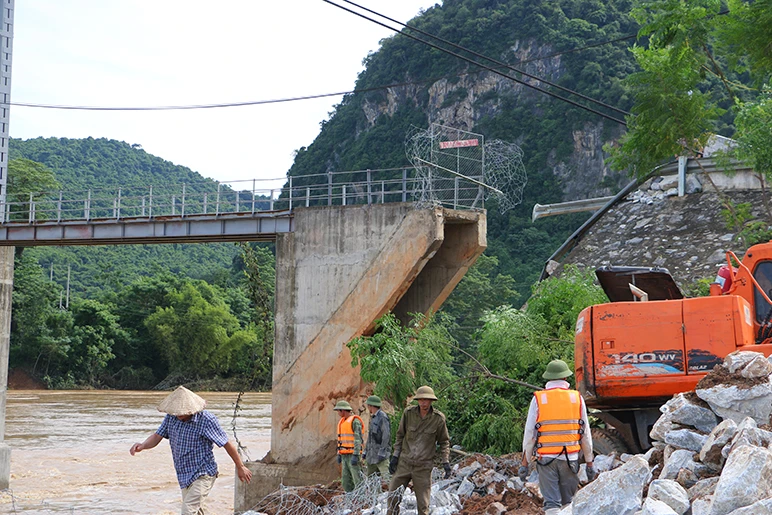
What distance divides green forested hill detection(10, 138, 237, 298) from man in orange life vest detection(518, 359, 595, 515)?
68.5 meters

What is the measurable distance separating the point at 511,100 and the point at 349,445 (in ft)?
306

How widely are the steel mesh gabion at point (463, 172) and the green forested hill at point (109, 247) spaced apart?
5781 cm

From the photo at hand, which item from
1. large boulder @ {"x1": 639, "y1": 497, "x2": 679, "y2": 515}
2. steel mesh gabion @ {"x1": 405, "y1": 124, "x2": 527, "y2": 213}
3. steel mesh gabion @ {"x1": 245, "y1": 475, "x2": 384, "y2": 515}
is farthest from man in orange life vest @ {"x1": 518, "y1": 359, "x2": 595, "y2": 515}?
steel mesh gabion @ {"x1": 405, "y1": 124, "x2": 527, "y2": 213}

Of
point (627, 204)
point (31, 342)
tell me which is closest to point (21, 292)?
point (31, 342)

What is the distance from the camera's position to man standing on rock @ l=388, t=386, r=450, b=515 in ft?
31.8

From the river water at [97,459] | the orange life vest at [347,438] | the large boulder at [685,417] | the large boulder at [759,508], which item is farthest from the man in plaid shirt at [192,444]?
the orange life vest at [347,438]

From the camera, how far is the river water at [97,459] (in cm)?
2186

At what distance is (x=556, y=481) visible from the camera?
316 inches

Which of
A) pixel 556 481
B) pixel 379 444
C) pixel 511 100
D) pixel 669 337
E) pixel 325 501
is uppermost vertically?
pixel 511 100

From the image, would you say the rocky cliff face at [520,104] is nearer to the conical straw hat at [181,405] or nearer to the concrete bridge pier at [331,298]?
the concrete bridge pier at [331,298]

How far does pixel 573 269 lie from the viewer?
58.0 ft

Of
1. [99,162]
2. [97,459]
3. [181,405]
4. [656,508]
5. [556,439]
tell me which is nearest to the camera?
[656,508]

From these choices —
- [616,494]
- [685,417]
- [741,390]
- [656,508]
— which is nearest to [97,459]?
[685,417]

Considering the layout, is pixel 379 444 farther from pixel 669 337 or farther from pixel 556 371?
pixel 556 371
